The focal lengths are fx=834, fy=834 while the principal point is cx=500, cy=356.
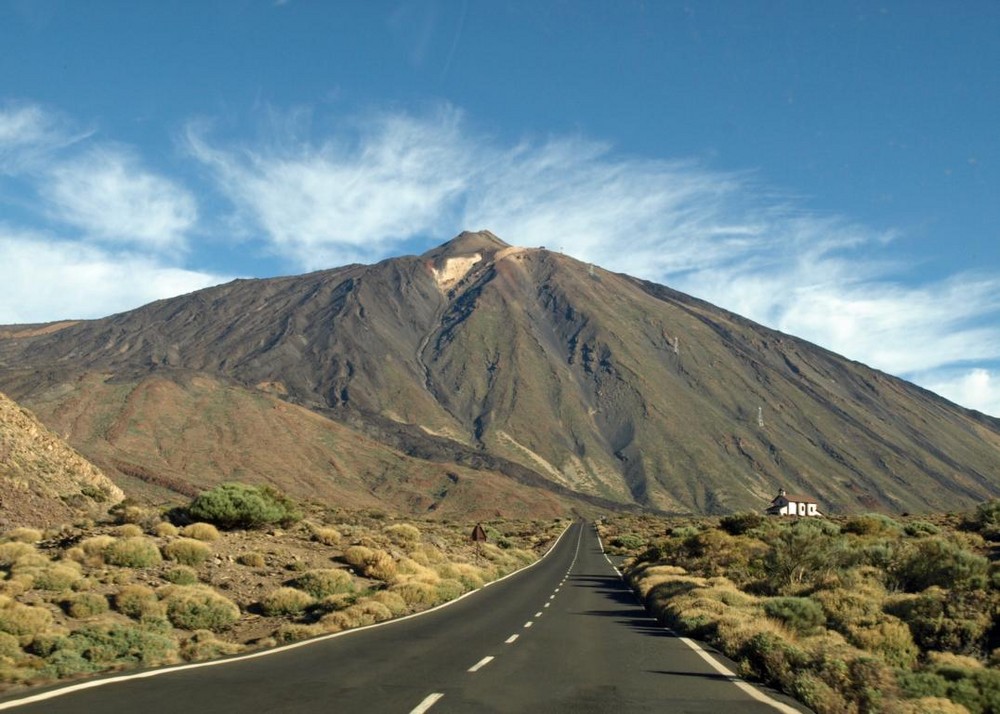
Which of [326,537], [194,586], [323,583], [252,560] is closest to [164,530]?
[252,560]

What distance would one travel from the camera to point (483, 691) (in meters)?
10.2

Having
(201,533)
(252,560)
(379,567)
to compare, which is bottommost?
(379,567)

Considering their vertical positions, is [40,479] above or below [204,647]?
above

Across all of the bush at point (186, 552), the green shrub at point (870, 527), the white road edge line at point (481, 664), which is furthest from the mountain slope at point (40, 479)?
the green shrub at point (870, 527)

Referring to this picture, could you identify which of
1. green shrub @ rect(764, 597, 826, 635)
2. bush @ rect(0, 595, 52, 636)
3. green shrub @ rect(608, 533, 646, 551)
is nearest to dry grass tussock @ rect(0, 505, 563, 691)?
bush @ rect(0, 595, 52, 636)

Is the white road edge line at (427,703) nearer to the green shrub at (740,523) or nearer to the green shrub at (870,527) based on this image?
Answer: the green shrub at (870,527)

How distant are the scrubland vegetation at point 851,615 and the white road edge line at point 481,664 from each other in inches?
152

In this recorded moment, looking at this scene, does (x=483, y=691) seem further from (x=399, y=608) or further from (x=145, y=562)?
(x=145, y=562)

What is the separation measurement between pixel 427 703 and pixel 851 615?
12.7 meters

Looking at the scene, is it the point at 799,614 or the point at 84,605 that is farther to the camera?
the point at 84,605

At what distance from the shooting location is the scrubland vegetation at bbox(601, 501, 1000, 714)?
10.3 metres

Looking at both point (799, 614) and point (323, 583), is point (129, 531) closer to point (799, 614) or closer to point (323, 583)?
point (323, 583)

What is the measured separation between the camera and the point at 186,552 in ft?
78.6

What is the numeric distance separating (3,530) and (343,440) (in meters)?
106
